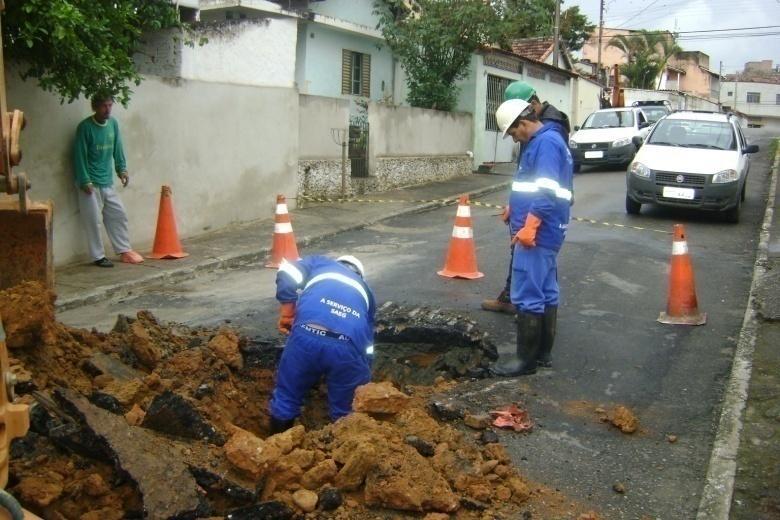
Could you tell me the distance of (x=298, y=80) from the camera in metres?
17.4

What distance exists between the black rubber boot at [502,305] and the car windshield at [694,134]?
7727 mm

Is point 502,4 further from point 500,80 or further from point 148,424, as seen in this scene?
point 148,424

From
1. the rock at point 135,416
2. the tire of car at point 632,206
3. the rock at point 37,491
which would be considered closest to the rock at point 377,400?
the rock at point 135,416

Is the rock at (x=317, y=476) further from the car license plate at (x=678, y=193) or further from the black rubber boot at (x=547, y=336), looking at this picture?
the car license plate at (x=678, y=193)

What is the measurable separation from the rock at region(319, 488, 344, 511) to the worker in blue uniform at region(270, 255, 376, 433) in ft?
3.29

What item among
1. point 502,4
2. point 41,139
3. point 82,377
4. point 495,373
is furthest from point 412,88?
point 82,377

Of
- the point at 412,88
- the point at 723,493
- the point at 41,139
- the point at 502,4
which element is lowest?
the point at 723,493

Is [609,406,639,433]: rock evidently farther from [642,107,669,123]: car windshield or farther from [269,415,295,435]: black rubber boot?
[642,107,669,123]: car windshield

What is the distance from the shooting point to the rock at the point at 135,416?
3918 millimetres

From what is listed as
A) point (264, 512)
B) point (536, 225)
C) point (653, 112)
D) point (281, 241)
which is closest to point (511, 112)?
point (536, 225)

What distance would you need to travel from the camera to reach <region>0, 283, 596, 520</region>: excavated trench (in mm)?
3312

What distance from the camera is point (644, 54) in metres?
50.2

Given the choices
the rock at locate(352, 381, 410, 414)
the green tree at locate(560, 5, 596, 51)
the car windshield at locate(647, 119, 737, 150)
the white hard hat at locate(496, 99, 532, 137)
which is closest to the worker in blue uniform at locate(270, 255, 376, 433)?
the rock at locate(352, 381, 410, 414)

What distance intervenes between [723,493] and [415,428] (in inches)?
61.1
